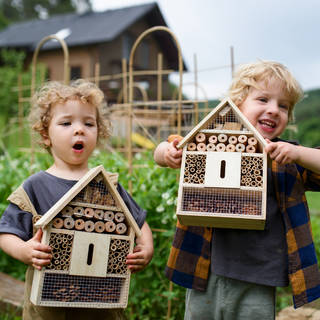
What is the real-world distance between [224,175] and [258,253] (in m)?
0.44

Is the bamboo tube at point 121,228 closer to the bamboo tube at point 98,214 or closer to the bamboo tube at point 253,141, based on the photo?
the bamboo tube at point 98,214

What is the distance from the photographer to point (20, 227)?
1.63m

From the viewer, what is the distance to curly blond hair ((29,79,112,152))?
179cm

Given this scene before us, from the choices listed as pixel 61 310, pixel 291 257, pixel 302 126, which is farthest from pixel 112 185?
pixel 302 126

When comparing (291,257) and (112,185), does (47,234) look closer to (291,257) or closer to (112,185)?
(112,185)

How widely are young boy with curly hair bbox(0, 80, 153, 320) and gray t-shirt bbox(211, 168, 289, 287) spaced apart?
1.24ft

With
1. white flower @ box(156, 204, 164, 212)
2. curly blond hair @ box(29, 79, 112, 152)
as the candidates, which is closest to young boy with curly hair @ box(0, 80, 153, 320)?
curly blond hair @ box(29, 79, 112, 152)

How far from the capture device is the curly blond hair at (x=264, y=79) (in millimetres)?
1769

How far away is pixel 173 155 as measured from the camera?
172 centimetres

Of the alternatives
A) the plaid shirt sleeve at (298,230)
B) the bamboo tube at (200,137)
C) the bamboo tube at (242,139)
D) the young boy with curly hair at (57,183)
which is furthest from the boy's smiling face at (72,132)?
the plaid shirt sleeve at (298,230)

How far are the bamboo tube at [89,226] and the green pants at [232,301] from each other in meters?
0.70

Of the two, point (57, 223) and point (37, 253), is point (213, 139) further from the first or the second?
point (37, 253)

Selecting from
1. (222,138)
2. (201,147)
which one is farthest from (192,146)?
(222,138)

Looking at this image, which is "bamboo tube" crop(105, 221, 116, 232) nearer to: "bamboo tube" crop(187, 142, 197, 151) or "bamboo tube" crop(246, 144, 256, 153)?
→ "bamboo tube" crop(187, 142, 197, 151)
